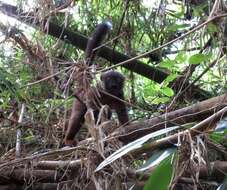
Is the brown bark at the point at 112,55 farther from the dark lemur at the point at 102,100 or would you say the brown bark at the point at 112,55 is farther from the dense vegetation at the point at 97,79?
the dark lemur at the point at 102,100

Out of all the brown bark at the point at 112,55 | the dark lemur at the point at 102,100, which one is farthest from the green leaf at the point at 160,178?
the brown bark at the point at 112,55

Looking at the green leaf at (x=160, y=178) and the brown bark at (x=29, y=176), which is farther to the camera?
the brown bark at (x=29, y=176)

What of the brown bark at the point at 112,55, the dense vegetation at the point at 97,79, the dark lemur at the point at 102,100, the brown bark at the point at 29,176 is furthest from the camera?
the brown bark at the point at 112,55

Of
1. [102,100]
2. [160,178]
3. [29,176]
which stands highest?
[160,178]

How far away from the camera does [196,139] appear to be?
5.08ft

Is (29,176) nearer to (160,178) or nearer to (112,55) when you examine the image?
(112,55)

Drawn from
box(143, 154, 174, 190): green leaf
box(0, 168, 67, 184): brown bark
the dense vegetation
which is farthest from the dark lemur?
box(143, 154, 174, 190): green leaf

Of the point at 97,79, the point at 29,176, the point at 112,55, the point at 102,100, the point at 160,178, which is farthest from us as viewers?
the point at 102,100

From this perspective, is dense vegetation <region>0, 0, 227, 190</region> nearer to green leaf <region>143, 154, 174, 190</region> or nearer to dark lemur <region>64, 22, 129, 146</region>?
dark lemur <region>64, 22, 129, 146</region>

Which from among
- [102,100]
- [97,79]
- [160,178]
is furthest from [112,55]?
[160,178]

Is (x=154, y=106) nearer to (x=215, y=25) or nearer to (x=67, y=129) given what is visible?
(x=67, y=129)

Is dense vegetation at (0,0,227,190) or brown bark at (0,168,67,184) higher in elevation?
dense vegetation at (0,0,227,190)

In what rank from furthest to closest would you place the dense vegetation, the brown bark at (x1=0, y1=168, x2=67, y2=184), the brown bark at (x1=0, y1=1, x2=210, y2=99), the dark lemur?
the brown bark at (x1=0, y1=1, x2=210, y2=99)
the dark lemur
the brown bark at (x1=0, y1=168, x2=67, y2=184)
the dense vegetation

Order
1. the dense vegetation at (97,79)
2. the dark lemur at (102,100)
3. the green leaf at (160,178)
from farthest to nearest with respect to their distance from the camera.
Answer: the dark lemur at (102,100), the dense vegetation at (97,79), the green leaf at (160,178)
